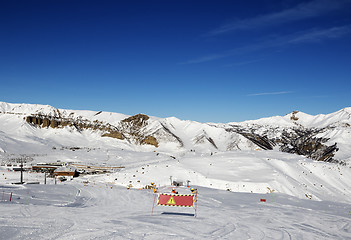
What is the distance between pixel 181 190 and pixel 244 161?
1745cm

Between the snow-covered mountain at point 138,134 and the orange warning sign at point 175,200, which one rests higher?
the snow-covered mountain at point 138,134

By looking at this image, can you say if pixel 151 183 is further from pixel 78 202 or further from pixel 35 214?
pixel 35 214

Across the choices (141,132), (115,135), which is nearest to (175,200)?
(115,135)

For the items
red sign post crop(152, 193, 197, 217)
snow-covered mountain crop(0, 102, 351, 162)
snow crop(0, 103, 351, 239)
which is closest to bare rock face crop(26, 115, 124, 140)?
snow-covered mountain crop(0, 102, 351, 162)

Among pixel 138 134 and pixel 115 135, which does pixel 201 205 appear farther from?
pixel 138 134

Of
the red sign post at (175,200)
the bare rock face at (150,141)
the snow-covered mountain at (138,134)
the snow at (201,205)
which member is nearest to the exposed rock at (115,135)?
the snow-covered mountain at (138,134)

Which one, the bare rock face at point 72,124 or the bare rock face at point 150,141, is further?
the bare rock face at point 72,124

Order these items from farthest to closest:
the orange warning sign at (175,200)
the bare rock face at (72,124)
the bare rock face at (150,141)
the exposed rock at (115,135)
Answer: the bare rock face at (72,124) → the exposed rock at (115,135) → the bare rock face at (150,141) → the orange warning sign at (175,200)

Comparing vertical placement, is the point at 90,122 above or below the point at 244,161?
above

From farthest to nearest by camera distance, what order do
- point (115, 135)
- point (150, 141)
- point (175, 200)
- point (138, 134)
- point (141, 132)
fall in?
point (141, 132)
point (138, 134)
point (115, 135)
point (150, 141)
point (175, 200)

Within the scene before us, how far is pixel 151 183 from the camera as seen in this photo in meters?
33.5

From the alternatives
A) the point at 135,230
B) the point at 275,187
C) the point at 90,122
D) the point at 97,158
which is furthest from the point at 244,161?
the point at 90,122

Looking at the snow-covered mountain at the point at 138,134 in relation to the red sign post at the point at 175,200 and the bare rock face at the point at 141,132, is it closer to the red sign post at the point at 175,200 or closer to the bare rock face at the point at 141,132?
the bare rock face at the point at 141,132

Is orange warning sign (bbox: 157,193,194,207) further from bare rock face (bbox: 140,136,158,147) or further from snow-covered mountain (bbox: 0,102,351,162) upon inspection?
bare rock face (bbox: 140,136,158,147)
